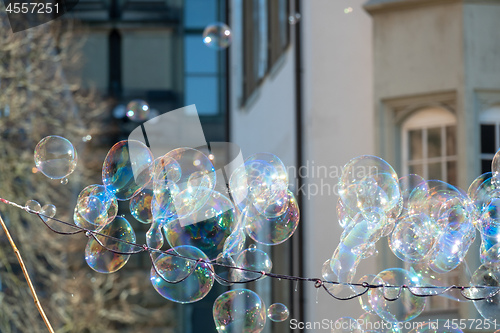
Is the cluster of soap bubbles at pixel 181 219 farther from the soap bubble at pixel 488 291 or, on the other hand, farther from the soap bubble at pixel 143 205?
the soap bubble at pixel 488 291

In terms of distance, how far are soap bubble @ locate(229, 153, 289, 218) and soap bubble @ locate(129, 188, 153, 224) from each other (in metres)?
0.59

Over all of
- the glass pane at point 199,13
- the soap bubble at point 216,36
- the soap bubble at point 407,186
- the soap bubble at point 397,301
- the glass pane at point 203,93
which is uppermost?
the glass pane at point 199,13

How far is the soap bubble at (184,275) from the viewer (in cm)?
638

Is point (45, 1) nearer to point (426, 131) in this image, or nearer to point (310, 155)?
point (310, 155)

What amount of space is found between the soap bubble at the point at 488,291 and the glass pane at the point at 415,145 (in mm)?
4585

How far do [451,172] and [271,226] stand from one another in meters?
4.08

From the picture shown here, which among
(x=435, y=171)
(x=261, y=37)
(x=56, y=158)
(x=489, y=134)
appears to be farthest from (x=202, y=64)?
(x=56, y=158)

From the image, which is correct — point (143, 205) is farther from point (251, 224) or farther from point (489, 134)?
point (489, 134)

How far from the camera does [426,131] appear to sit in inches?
427

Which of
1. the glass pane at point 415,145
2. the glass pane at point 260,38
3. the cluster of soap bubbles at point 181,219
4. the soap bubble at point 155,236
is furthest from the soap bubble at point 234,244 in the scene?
the glass pane at point 260,38

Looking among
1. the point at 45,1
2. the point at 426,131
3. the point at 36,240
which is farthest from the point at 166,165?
the point at 45,1

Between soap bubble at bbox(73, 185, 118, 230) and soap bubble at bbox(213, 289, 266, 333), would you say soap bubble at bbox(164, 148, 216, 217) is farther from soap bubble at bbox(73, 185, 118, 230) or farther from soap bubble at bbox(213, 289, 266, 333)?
soap bubble at bbox(213, 289, 266, 333)

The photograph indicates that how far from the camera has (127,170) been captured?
6566 millimetres

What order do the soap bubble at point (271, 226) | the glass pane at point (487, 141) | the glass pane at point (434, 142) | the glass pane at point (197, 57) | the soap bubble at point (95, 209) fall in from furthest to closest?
1. the glass pane at point (197, 57)
2. the glass pane at point (434, 142)
3. the glass pane at point (487, 141)
4. the soap bubble at point (271, 226)
5. the soap bubble at point (95, 209)
